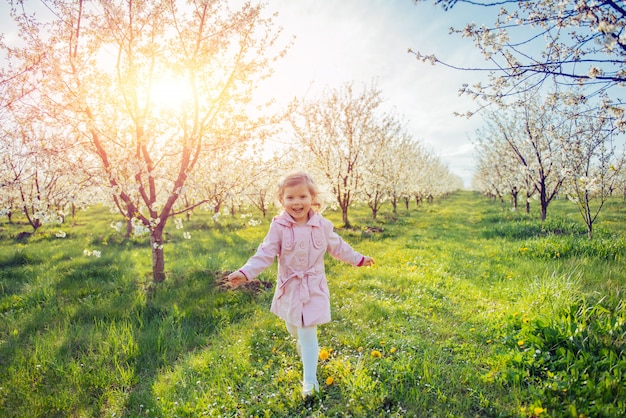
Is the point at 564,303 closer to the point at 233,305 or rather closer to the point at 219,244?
the point at 233,305

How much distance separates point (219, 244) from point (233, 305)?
6063 mm

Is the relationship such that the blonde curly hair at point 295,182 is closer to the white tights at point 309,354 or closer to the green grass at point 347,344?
the white tights at point 309,354

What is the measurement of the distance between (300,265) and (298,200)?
57 cm

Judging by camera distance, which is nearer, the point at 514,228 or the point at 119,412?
the point at 119,412

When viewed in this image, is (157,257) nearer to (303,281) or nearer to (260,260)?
(260,260)

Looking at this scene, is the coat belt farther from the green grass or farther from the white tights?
the green grass

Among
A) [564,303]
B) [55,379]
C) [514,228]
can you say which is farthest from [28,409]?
[514,228]

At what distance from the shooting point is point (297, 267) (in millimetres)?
2994

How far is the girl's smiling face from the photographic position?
119 inches

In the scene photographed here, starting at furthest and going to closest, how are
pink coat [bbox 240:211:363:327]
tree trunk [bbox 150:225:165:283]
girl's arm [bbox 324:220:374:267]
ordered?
1. tree trunk [bbox 150:225:165:283]
2. girl's arm [bbox 324:220:374:267]
3. pink coat [bbox 240:211:363:327]

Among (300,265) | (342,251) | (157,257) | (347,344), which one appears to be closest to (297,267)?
(300,265)

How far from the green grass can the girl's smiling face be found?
1477 millimetres

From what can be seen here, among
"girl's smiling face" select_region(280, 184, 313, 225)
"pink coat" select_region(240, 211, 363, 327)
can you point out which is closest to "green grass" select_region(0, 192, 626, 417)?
"pink coat" select_region(240, 211, 363, 327)

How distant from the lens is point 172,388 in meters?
3.11
